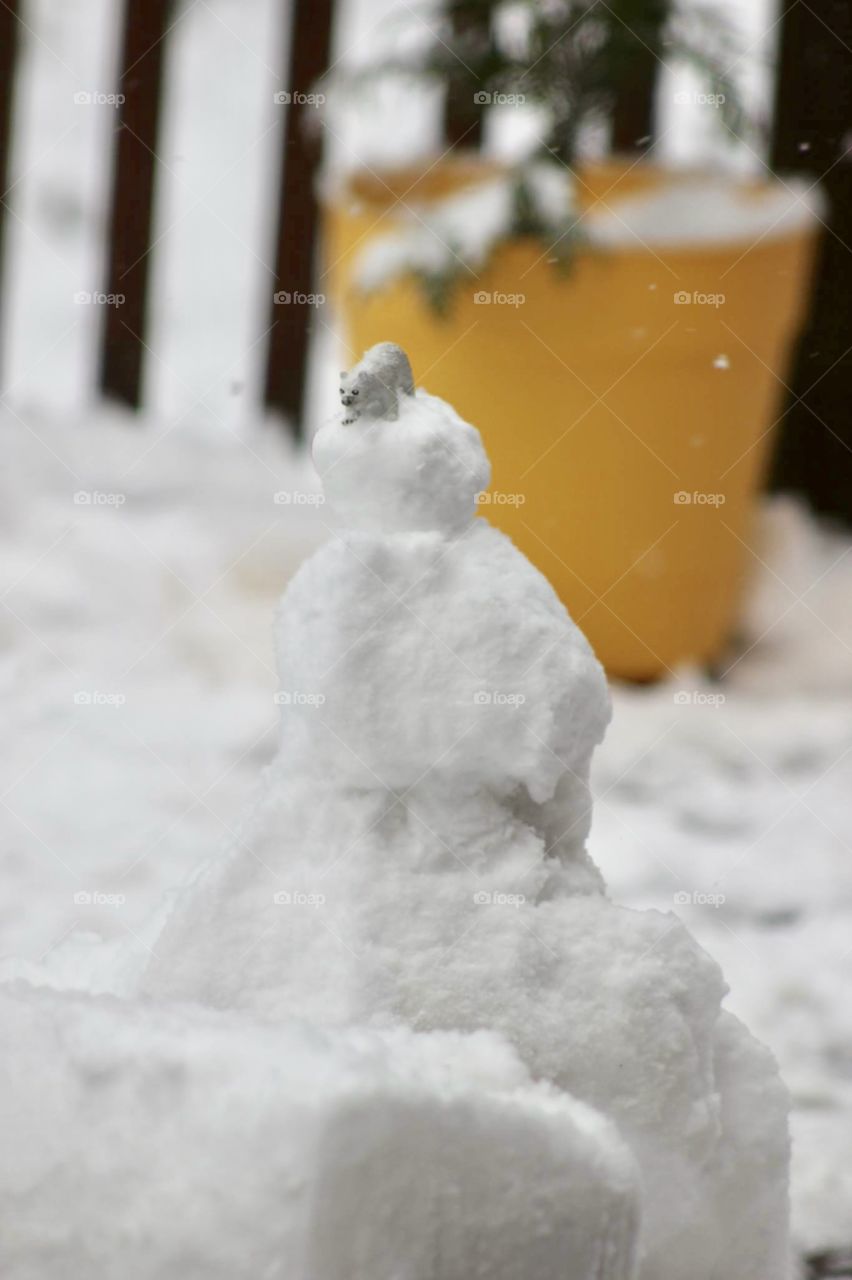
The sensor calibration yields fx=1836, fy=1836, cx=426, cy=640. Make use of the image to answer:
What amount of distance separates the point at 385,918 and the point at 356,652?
130 mm

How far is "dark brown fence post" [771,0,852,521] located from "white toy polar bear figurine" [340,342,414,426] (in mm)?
1529

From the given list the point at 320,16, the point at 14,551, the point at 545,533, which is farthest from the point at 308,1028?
the point at 320,16

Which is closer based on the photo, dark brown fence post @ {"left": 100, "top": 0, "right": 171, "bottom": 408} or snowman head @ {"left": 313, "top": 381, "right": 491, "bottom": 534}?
snowman head @ {"left": 313, "top": 381, "right": 491, "bottom": 534}

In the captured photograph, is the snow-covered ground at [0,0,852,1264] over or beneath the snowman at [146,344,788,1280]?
beneath

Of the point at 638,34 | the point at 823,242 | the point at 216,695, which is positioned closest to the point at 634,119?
the point at 823,242

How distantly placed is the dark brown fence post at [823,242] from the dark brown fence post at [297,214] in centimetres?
73

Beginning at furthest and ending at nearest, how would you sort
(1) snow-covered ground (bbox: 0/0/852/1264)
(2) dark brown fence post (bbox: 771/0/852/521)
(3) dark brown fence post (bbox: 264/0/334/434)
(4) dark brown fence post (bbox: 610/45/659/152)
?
(3) dark brown fence post (bbox: 264/0/334/434) < (4) dark brown fence post (bbox: 610/45/659/152) < (2) dark brown fence post (bbox: 771/0/852/521) < (1) snow-covered ground (bbox: 0/0/852/1264)

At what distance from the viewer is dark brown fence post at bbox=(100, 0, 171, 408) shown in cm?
282

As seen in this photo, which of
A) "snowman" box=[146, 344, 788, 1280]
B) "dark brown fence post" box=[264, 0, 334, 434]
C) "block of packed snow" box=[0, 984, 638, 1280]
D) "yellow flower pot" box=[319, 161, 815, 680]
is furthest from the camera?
"dark brown fence post" box=[264, 0, 334, 434]

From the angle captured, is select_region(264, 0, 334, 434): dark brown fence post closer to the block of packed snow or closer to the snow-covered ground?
the snow-covered ground

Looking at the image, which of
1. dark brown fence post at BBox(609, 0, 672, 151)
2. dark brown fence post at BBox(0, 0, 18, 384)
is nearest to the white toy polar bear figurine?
→ dark brown fence post at BBox(609, 0, 672, 151)

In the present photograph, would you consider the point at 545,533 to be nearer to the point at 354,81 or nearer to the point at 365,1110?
the point at 354,81

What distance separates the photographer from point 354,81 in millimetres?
2275

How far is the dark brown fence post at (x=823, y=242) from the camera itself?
238 cm
